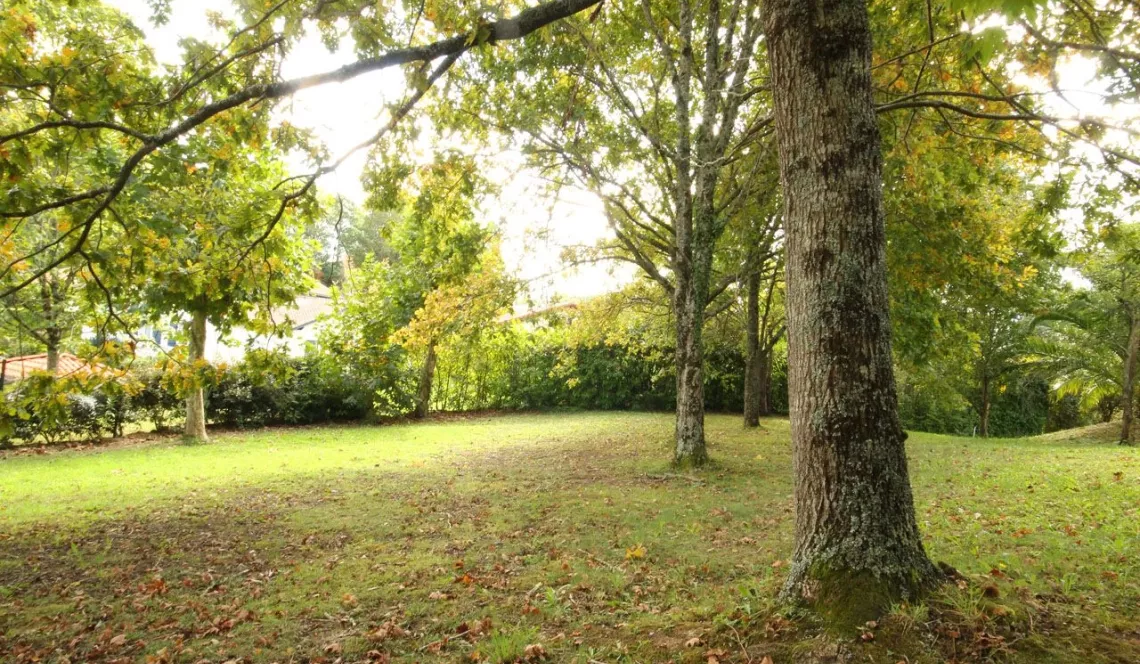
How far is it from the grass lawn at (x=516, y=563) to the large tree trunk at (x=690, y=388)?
73cm

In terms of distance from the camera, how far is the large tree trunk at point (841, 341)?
3.13 metres

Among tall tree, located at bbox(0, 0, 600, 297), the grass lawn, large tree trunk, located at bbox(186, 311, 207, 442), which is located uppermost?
tall tree, located at bbox(0, 0, 600, 297)

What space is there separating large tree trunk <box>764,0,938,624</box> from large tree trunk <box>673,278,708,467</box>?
23.0 ft

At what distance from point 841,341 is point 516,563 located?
3.72m

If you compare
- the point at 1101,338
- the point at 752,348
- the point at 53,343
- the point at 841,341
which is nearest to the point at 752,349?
the point at 752,348

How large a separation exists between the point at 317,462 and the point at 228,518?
4509mm

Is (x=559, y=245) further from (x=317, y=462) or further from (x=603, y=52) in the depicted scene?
(x=317, y=462)

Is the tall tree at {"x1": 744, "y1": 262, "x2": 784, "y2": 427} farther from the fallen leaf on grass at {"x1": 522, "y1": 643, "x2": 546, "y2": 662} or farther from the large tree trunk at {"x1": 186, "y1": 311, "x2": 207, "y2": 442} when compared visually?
the large tree trunk at {"x1": 186, "y1": 311, "x2": 207, "y2": 442}

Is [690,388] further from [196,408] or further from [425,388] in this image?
[425,388]

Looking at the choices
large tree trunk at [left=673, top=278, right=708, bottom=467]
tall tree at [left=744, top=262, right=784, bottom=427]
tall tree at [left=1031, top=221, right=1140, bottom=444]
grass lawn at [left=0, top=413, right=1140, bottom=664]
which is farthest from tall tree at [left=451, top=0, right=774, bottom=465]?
tall tree at [left=1031, top=221, right=1140, bottom=444]

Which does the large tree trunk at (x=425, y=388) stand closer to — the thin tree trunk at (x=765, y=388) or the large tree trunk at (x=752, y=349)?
the large tree trunk at (x=752, y=349)

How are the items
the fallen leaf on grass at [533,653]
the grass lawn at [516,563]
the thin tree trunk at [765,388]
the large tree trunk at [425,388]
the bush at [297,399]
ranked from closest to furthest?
the grass lawn at [516,563] → the fallen leaf on grass at [533,653] → the bush at [297,399] → the thin tree trunk at [765,388] → the large tree trunk at [425,388]

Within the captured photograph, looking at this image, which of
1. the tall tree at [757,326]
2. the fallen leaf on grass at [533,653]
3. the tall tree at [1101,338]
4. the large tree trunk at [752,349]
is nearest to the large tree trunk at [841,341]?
the fallen leaf on grass at [533,653]

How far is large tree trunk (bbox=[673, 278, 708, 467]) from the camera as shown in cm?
1034
